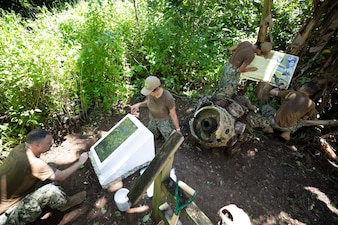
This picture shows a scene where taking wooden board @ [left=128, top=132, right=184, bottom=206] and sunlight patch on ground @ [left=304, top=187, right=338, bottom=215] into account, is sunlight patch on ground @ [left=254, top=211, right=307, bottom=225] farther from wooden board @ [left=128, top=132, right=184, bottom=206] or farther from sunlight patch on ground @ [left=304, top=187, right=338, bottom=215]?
wooden board @ [left=128, top=132, right=184, bottom=206]

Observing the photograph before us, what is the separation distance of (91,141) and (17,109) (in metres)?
1.21

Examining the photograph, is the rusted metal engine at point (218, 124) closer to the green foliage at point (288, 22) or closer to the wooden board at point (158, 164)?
the wooden board at point (158, 164)

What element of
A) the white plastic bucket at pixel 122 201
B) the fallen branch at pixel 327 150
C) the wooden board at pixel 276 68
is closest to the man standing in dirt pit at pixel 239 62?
the wooden board at pixel 276 68

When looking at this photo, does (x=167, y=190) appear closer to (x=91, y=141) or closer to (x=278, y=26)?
(x=91, y=141)

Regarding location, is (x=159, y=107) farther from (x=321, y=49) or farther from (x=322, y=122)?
(x=321, y=49)

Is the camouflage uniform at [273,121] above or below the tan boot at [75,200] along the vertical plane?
below

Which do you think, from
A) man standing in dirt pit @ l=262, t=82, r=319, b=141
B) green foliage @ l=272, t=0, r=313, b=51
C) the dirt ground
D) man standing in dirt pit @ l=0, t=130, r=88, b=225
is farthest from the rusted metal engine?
green foliage @ l=272, t=0, r=313, b=51

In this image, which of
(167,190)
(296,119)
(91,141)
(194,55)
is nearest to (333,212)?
(296,119)

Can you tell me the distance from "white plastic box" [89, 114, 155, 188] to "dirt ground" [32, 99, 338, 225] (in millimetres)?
355

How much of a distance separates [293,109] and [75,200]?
3.75m

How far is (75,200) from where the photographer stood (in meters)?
2.77

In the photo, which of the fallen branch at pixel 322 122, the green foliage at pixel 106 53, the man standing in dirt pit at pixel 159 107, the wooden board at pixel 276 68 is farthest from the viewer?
the fallen branch at pixel 322 122

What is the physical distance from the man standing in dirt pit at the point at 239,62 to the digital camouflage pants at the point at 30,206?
10.3 ft

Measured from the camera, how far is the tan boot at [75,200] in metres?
2.71
